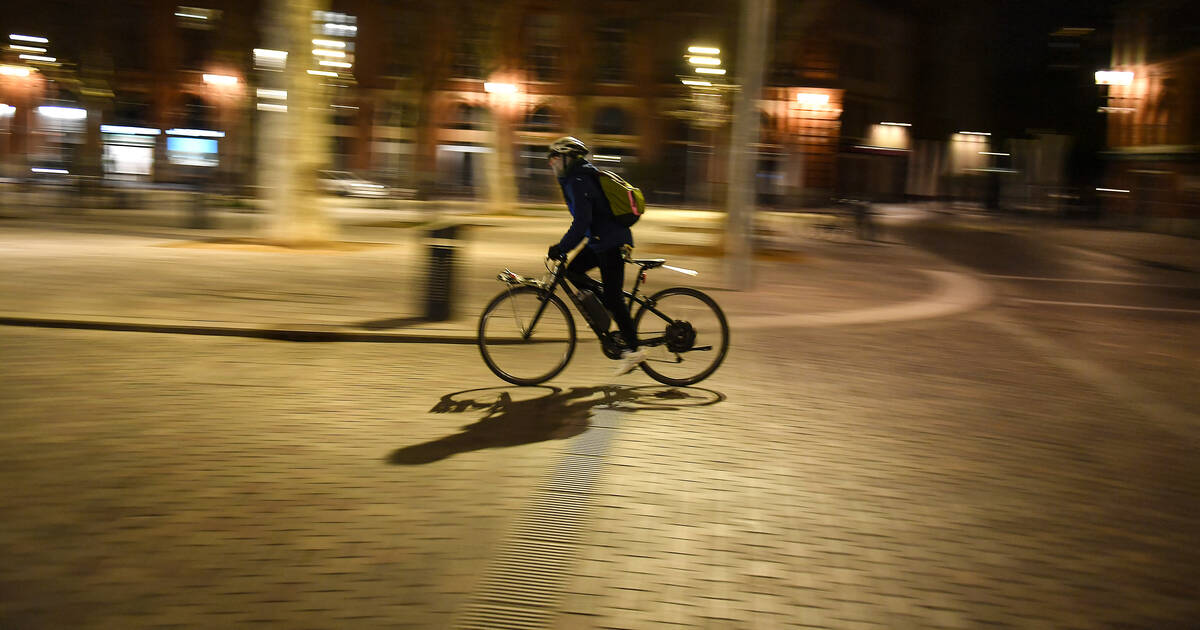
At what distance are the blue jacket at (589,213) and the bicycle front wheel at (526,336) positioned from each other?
1.97 feet

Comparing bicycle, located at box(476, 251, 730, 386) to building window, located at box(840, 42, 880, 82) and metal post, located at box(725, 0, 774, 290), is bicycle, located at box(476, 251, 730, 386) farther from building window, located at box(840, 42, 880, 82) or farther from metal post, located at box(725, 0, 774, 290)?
building window, located at box(840, 42, 880, 82)

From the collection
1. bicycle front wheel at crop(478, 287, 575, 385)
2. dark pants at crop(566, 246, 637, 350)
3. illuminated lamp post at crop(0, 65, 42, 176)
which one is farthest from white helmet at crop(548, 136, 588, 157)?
illuminated lamp post at crop(0, 65, 42, 176)

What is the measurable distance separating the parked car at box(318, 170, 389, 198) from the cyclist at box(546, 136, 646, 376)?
119ft

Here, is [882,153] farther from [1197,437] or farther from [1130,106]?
[1197,437]

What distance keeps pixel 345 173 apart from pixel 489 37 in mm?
16746

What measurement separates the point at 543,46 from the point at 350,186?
15.3 m

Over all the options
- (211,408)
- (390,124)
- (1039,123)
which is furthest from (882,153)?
(211,408)

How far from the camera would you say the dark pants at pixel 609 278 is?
24.9 ft

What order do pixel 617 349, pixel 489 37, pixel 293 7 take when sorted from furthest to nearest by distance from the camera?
1. pixel 489 37
2. pixel 293 7
3. pixel 617 349

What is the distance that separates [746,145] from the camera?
1395cm

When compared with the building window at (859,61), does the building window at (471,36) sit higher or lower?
lower

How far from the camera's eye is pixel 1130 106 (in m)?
48.1

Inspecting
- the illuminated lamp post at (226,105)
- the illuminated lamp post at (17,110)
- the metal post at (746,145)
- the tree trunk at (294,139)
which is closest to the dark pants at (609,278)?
the metal post at (746,145)

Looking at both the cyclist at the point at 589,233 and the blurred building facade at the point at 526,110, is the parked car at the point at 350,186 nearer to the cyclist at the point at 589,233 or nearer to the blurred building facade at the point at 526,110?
the blurred building facade at the point at 526,110
